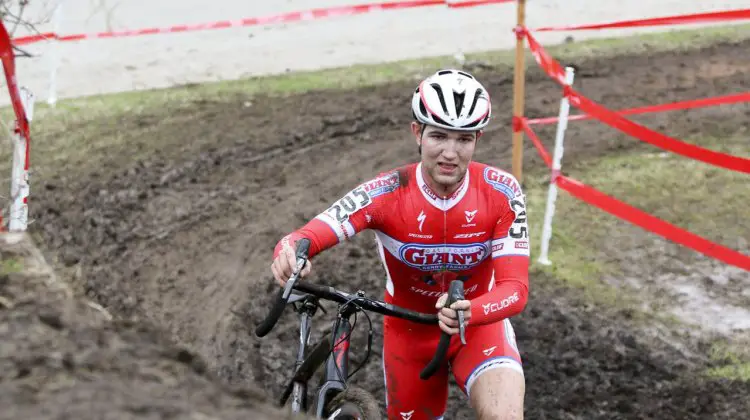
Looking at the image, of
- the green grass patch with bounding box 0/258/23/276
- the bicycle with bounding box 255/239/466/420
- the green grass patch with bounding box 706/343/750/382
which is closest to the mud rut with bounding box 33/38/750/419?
the green grass patch with bounding box 706/343/750/382

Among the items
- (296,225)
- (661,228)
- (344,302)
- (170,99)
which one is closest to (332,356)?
(344,302)

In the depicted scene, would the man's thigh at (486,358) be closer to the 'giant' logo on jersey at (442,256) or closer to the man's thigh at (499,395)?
the man's thigh at (499,395)

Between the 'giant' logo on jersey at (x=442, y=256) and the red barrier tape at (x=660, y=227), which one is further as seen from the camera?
the red barrier tape at (x=660, y=227)

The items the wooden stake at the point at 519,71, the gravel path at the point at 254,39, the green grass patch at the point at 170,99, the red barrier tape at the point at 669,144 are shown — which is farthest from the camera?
the gravel path at the point at 254,39

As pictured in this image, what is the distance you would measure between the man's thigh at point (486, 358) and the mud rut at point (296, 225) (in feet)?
5.25

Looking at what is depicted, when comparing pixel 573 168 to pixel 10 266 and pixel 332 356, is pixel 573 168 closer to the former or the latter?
pixel 332 356

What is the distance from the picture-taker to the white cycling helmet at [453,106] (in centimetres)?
484

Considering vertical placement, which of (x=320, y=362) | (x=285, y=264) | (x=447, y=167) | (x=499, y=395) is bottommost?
(x=499, y=395)

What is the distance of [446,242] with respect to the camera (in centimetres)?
520

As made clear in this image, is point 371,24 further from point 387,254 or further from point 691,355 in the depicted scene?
point 387,254

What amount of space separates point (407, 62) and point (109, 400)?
12.3 metres

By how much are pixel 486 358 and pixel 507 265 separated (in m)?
0.53

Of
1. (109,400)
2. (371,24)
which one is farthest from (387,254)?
(371,24)

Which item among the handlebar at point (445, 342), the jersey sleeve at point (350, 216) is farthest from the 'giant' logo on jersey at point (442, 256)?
the handlebar at point (445, 342)
